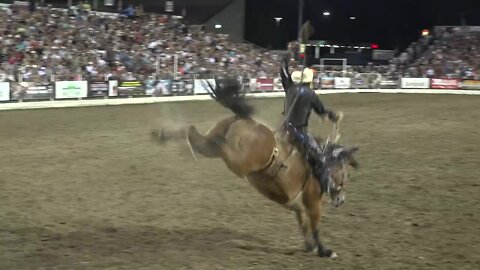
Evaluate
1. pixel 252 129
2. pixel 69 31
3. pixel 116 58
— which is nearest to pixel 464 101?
pixel 116 58

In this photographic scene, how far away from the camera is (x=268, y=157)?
198 inches

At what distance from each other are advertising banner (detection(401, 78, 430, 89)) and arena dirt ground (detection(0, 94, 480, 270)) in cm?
2323

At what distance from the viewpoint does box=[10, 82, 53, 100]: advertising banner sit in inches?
855

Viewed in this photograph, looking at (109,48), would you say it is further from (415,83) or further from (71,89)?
(415,83)

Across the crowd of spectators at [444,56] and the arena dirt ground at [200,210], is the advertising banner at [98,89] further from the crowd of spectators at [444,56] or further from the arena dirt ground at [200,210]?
the crowd of spectators at [444,56]

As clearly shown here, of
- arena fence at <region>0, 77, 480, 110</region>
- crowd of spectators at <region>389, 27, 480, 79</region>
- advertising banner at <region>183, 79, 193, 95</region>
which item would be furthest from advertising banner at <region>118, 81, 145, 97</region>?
crowd of spectators at <region>389, 27, 480, 79</region>

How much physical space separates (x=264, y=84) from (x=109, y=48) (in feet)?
29.7

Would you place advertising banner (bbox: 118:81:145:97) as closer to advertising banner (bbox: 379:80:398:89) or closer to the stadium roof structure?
the stadium roof structure

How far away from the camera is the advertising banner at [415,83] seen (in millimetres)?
36844

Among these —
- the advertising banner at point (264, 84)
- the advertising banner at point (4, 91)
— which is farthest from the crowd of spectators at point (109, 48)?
the advertising banner at point (264, 84)

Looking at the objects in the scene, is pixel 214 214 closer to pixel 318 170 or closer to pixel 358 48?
pixel 318 170

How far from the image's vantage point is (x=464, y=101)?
2784cm

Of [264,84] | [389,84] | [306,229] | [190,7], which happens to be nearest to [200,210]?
[306,229]

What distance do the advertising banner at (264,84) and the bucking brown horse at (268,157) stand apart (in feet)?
84.3
